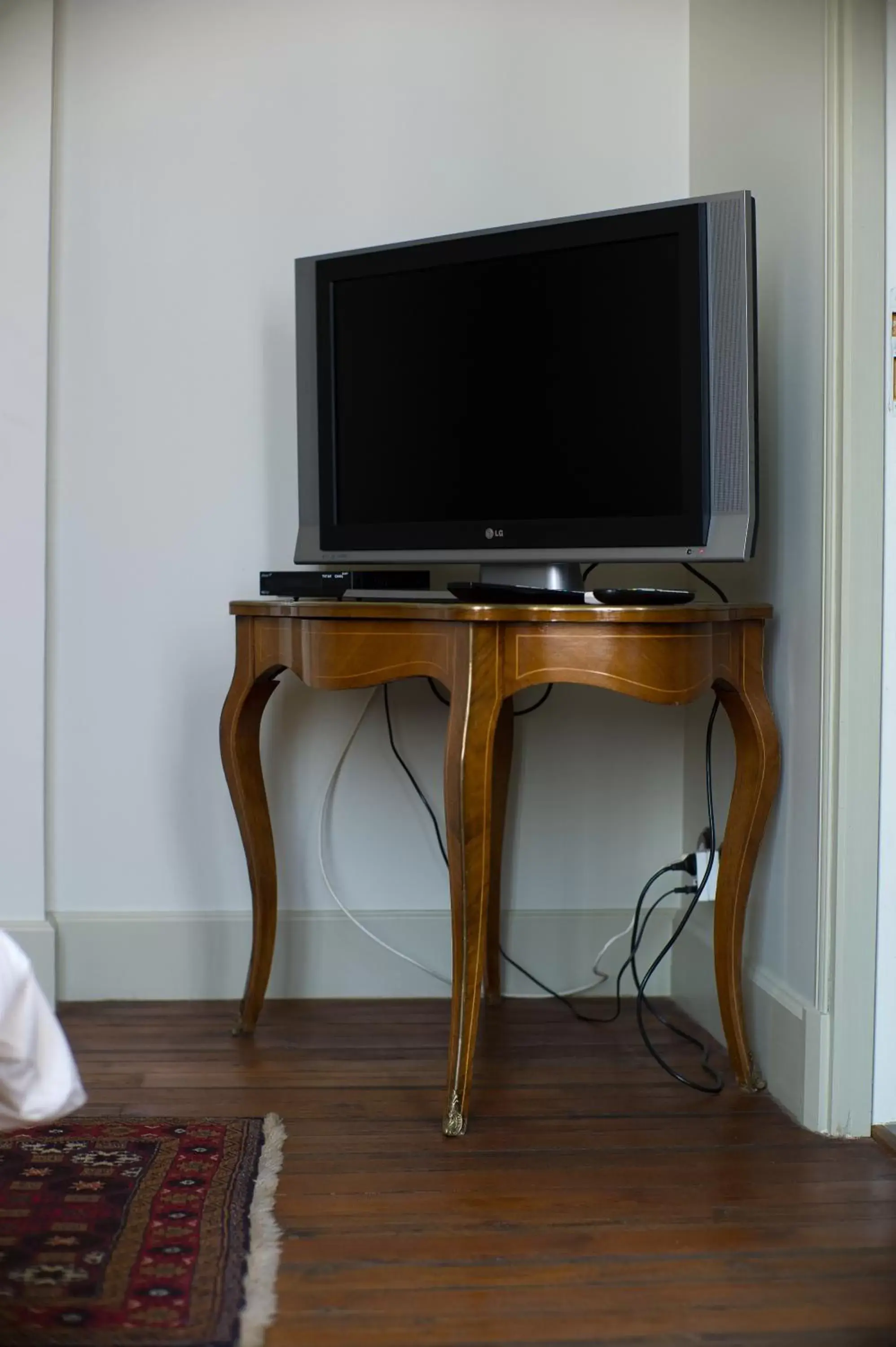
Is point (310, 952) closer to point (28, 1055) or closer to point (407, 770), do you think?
point (407, 770)

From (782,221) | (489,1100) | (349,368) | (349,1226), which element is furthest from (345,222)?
(349,1226)

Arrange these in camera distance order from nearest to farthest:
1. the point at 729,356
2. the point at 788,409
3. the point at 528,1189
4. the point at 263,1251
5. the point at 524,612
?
the point at 263,1251 < the point at 528,1189 < the point at 524,612 < the point at 729,356 < the point at 788,409

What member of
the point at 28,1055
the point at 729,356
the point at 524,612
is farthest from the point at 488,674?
the point at 28,1055

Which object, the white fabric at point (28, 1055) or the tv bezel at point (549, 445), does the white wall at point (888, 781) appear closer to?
the tv bezel at point (549, 445)

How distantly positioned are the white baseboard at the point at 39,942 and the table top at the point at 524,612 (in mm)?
821

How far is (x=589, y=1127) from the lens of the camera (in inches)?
72.2

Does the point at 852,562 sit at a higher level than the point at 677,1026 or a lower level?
higher

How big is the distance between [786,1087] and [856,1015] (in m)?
0.19

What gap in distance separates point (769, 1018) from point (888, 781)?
0.44 metres

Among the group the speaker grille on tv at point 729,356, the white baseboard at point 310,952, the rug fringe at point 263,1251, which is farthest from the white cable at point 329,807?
the speaker grille on tv at point 729,356

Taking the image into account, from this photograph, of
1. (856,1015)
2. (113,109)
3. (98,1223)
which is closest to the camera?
(98,1223)

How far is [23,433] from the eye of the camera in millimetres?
2363

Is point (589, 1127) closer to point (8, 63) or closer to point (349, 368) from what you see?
point (349, 368)

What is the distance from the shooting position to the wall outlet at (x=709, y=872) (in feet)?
7.16
